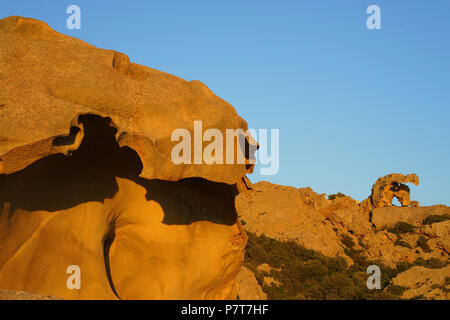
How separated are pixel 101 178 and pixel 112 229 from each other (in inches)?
27.3

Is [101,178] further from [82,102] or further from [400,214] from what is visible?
[400,214]

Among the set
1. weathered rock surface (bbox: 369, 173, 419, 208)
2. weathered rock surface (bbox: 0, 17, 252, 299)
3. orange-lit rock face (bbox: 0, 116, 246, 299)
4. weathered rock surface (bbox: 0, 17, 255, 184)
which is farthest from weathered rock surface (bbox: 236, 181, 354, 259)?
weathered rock surface (bbox: 0, 17, 255, 184)

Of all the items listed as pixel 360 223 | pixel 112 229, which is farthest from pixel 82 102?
pixel 360 223

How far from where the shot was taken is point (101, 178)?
523 cm

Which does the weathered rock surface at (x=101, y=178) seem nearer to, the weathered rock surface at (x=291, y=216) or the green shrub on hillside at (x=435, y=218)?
the weathered rock surface at (x=291, y=216)

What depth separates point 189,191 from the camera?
587cm

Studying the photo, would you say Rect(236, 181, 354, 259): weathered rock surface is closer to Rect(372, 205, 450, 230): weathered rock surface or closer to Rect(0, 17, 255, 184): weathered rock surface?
Rect(372, 205, 450, 230): weathered rock surface

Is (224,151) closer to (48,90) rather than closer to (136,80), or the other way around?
(136,80)

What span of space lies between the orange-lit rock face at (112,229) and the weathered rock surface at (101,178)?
0.04ft

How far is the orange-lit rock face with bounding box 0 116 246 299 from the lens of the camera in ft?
14.7

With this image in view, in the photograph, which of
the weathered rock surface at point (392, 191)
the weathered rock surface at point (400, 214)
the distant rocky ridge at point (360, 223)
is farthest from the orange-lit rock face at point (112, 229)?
the weathered rock surface at point (392, 191)

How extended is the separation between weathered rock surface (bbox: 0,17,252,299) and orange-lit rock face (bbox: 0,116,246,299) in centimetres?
1
